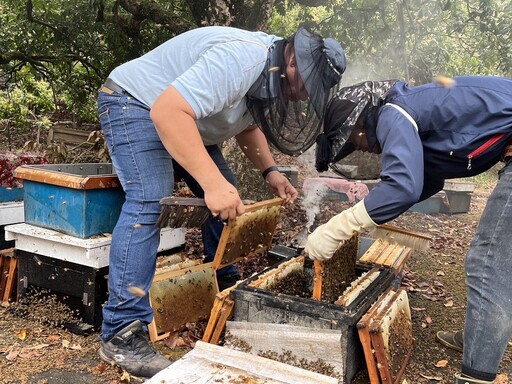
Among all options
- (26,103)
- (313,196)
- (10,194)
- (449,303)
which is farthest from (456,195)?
(26,103)

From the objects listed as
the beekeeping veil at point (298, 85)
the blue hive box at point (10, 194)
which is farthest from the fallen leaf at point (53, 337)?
the beekeeping veil at point (298, 85)

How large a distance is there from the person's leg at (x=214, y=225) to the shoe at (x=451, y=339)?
1.44 m

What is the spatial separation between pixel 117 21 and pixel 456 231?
533cm

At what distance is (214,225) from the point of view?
3.36 meters

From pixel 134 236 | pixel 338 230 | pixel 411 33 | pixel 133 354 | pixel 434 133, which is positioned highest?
pixel 411 33

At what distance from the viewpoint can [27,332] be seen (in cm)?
289

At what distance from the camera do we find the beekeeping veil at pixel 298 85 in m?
2.41

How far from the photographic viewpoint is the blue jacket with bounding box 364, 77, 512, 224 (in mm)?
2145

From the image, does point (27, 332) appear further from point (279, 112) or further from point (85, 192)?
point (279, 112)

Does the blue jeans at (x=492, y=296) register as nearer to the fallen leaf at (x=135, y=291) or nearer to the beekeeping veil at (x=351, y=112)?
the beekeeping veil at (x=351, y=112)

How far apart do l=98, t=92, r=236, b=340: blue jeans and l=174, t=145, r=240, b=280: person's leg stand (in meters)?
0.54

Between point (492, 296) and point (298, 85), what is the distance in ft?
4.48

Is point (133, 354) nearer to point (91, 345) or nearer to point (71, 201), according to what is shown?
point (91, 345)

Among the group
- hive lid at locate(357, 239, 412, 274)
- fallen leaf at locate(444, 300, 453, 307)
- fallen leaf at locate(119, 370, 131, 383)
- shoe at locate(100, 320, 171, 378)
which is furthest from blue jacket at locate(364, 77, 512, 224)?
fallen leaf at locate(444, 300, 453, 307)
